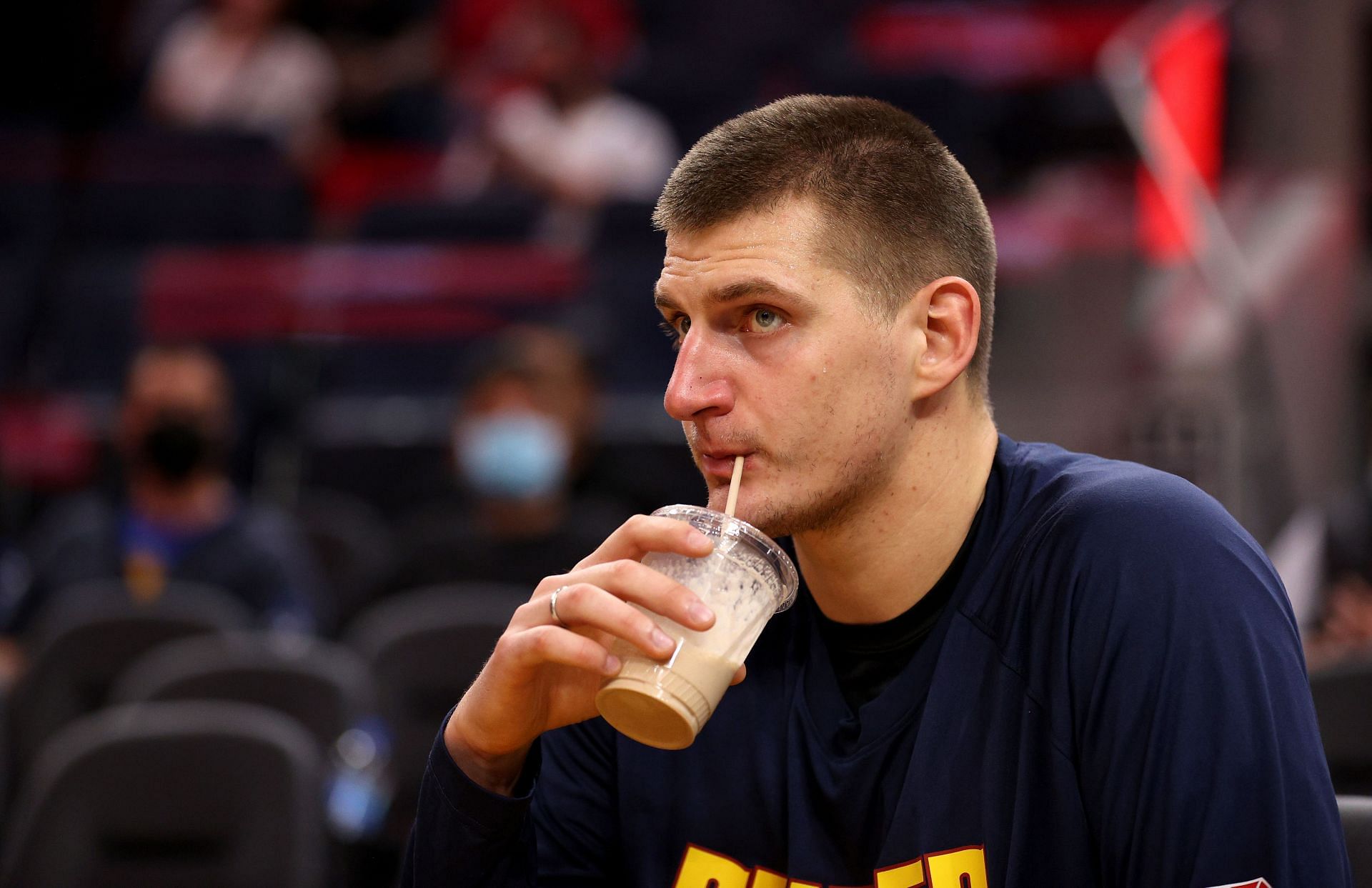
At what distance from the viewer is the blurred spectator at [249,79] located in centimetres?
869

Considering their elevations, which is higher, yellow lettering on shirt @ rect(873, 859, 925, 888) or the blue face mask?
the blue face mask

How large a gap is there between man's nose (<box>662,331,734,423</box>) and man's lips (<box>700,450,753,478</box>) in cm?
5

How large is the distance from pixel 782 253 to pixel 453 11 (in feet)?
27.5

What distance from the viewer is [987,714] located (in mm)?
1646

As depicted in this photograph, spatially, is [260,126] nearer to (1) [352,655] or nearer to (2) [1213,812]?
(1) [352,655]

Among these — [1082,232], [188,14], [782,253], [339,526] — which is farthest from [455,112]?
[782,253]

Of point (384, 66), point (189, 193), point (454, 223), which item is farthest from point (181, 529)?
point (384, 66)

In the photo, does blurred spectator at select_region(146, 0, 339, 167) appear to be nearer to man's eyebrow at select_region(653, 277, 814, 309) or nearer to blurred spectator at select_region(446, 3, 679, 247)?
blurred spectator at select_region(446, 3, 679, 247)

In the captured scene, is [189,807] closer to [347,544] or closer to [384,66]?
[347,544]

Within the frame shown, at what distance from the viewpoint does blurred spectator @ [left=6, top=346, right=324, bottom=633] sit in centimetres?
511

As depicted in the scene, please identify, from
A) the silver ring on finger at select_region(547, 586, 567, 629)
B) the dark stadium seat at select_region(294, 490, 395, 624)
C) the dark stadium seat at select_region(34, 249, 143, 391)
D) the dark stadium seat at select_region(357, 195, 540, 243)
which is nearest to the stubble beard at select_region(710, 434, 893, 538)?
the silver ring on finger at select_region(547, 586, 567, 629)

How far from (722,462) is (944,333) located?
0.33 metres

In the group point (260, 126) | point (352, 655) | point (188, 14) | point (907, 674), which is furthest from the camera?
point (188, 14)

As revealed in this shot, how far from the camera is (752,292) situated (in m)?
1.69
